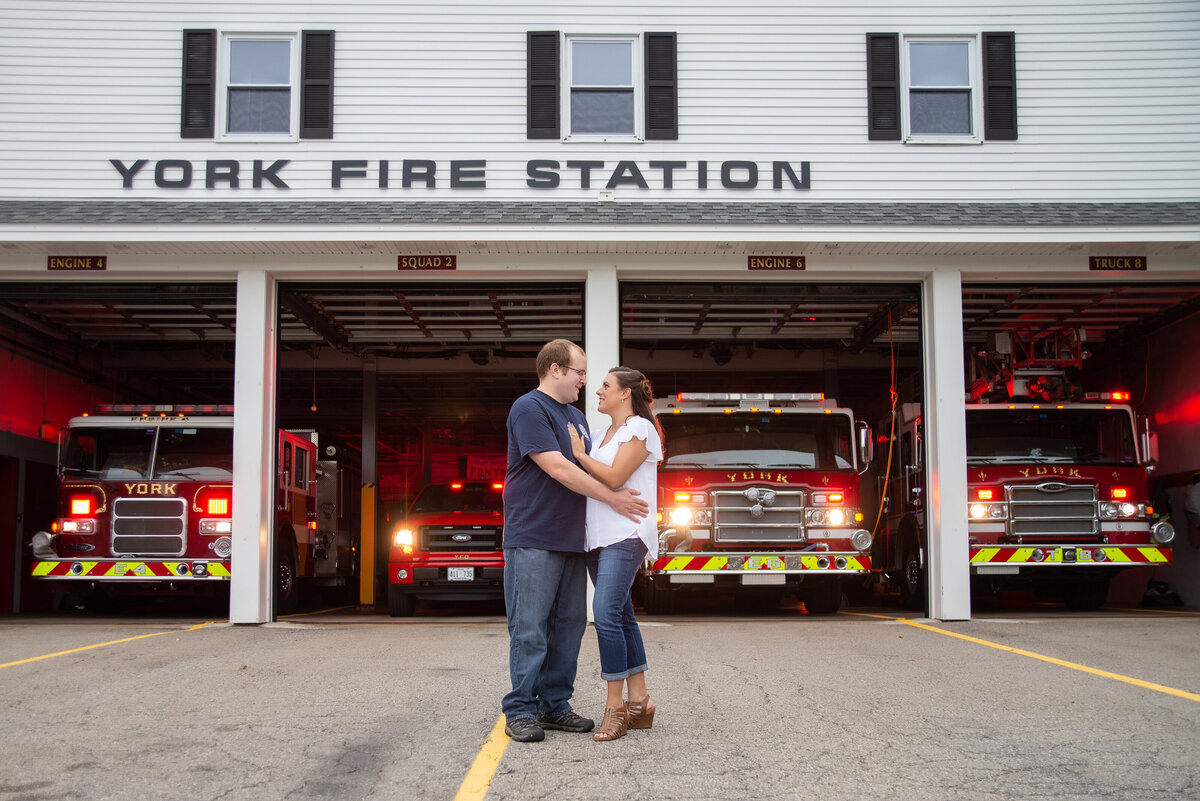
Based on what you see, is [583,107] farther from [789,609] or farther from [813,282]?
[789,609]

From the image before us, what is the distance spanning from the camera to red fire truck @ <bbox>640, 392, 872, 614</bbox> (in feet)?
41.5

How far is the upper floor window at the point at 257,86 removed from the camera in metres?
12.3

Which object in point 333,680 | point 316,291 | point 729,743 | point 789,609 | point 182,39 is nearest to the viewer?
point 729,743

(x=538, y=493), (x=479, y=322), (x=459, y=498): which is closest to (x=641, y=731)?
(x=538, y=493)

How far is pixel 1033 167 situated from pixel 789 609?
6.61 m

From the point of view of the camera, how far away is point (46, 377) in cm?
1720

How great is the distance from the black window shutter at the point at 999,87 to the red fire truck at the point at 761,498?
12.1 ft

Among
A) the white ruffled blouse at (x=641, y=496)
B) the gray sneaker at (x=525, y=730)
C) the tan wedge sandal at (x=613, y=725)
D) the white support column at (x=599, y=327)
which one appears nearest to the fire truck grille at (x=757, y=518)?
the white support column at (x=599, y=327)

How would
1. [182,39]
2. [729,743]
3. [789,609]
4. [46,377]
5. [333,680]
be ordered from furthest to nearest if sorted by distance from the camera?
1. [46,377]
2. [789,609]
3. [182,39]
4. [333,680]
5. [729,743]

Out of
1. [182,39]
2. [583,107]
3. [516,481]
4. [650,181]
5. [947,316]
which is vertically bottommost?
[516,481]

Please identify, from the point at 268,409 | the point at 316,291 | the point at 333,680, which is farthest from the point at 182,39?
the point at 333,680

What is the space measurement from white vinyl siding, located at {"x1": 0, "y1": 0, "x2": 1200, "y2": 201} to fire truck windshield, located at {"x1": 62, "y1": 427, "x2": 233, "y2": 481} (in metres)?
3.35

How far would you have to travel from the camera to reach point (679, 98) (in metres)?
12.4

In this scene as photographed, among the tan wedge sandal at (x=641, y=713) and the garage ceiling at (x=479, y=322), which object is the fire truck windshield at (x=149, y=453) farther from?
the tan wedge sandal at (x=641, y=713)
